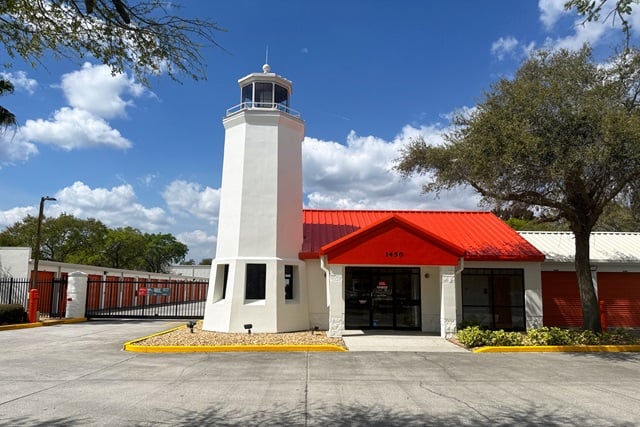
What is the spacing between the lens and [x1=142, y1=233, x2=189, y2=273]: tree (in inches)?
2800

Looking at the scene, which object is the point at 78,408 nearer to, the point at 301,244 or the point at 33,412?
the point at 33,412

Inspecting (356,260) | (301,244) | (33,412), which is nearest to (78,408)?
(33,412)

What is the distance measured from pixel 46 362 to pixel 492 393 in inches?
379

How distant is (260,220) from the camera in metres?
17.1

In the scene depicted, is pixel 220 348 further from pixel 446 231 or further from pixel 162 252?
pixel 162 252

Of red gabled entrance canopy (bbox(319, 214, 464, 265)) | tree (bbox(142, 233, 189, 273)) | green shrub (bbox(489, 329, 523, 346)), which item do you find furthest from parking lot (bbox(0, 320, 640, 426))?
tree (bbox(142, 233, 189, 273))

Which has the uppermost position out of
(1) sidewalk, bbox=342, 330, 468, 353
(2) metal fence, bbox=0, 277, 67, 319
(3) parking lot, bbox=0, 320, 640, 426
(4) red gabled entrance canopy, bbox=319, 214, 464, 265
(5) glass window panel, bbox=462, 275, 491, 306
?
(4) red gabled entrance canopy, bbox=319, 214, 464, 265

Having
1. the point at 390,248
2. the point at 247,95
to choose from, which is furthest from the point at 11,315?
the point at 390,248

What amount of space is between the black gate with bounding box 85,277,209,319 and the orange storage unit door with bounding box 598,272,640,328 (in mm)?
17237

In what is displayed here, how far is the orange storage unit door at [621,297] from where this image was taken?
19031mm

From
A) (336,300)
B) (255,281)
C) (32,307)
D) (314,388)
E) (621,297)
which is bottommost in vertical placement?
(314,388)

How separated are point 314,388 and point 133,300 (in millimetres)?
30179

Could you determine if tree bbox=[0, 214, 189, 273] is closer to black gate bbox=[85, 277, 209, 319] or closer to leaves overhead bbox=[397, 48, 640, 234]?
black gate bbox=[85, 277, 209, 319]

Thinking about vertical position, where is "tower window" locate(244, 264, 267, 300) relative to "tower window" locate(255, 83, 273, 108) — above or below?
below
